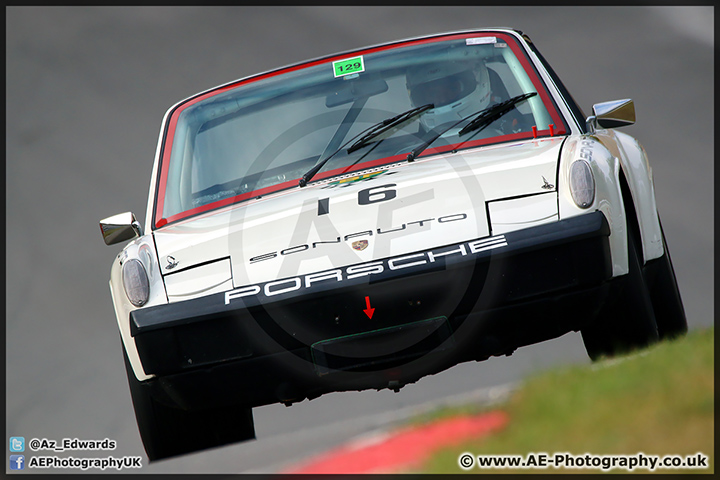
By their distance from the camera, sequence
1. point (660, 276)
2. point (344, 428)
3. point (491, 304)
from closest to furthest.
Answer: point (344, 428)
point (491, 304)
point (660, 276)

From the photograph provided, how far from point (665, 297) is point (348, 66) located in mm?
1950

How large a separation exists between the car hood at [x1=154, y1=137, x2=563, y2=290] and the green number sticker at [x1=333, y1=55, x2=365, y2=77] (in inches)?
38.0

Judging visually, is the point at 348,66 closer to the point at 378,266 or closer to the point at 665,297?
the point at 378,266

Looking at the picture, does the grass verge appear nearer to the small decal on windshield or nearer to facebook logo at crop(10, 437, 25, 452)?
the small decal on windshield

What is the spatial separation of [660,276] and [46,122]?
9.68 metres

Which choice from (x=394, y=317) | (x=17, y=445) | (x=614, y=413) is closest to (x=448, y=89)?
(x=394, y=317)

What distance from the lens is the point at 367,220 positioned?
12.0ft

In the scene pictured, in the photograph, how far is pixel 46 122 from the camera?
12.1 meters

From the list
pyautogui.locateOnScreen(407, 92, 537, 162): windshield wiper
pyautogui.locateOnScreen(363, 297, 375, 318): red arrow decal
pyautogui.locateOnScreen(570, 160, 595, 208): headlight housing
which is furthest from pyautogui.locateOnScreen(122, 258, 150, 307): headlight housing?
pyautogui.locateOnScreen(570, 160, 595, 208): headlight housing

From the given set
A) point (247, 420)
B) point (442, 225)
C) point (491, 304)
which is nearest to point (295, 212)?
point (442, 225)

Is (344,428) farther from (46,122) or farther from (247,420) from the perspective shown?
(46,122)

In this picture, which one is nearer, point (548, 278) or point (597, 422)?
point (597, 422)

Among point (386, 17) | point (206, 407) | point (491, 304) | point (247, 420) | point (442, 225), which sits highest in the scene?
point (386, 17)

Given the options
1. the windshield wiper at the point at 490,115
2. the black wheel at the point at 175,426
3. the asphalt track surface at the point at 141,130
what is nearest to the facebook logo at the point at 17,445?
the asphalt track surface at the point at 141,130
